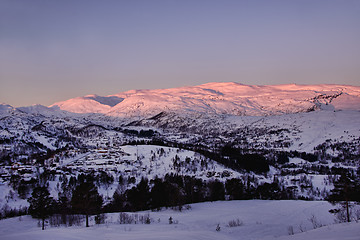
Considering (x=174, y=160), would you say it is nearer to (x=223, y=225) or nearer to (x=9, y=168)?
(x=9, y=168)

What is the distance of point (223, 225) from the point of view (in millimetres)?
34562

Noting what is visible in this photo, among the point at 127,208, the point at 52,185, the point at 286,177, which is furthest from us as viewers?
the point at 286,177

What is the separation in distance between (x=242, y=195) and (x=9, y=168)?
5286 inches

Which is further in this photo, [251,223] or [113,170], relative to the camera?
[113,170]

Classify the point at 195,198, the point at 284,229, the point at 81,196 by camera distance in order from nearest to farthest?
the point at 284,229 < the point at 81,196 < the point at 195,198

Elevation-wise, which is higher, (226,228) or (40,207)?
(40,207)

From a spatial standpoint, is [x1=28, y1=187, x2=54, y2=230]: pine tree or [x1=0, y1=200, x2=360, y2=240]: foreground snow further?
[x1=28, y1=187, x2=54, y2=230]: pine tree

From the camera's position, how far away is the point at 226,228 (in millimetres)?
32250

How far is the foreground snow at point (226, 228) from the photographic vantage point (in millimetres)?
20219

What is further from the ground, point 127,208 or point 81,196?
point 81,196

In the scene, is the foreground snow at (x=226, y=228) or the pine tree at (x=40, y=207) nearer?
the foreground snow at (x=226, y=228)

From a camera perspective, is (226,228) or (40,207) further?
(40,207)

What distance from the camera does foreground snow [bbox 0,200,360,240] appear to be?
66.3 feet

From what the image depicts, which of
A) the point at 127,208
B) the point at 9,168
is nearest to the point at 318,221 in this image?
the point at 127,208
